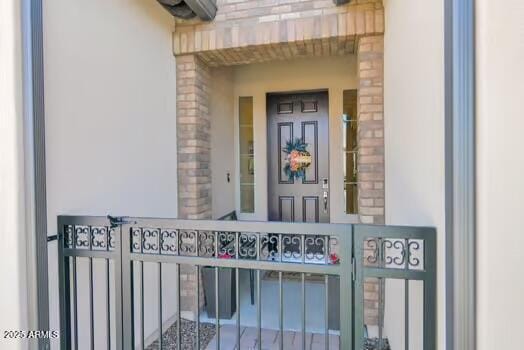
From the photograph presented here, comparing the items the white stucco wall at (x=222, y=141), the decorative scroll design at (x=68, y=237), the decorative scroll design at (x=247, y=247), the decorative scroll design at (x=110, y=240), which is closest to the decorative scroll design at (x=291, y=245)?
the decorative scroll design at (x=247, y=247)

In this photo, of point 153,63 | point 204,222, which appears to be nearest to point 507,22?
point 204,222

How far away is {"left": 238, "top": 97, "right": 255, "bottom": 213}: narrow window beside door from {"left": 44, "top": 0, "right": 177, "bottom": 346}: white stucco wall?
1434mm

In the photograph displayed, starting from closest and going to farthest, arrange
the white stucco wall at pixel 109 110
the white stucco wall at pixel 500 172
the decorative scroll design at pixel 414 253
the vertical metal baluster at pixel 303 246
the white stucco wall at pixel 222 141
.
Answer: the white stucco wall at pixel 500 172 → the decorative scroll design at pixel 414 253 → the vertical metal baluster at pixel 303 246 → the white stucco wall at pixel 109 110 → the white stucco wall at pixel 222 141

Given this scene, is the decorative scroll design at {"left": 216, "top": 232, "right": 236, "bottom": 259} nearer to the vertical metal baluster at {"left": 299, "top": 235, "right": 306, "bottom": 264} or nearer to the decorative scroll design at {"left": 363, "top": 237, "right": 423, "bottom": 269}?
the vertical metal baluster at {"left": 299, "top": 235, "right": 306, "bottom": 264}

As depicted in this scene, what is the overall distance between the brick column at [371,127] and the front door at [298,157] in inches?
53.5

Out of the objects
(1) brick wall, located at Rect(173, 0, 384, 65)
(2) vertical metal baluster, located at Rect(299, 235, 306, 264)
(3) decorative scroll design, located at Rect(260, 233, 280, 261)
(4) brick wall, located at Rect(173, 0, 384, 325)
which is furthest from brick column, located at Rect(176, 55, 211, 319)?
(2) vertical metal baluster, located at Rect(299, 235, 306, 264)

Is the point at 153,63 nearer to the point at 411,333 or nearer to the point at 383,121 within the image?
the point at 383,121

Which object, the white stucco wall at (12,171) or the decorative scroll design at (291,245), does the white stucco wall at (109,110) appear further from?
the decorative scroll design at (291,245)

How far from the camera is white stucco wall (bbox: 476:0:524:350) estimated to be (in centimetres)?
84

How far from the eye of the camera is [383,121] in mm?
2371

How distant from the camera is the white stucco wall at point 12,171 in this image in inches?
55.4

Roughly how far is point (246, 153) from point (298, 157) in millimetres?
683

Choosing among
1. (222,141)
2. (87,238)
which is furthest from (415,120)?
(222,141)

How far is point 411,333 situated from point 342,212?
216 cm
